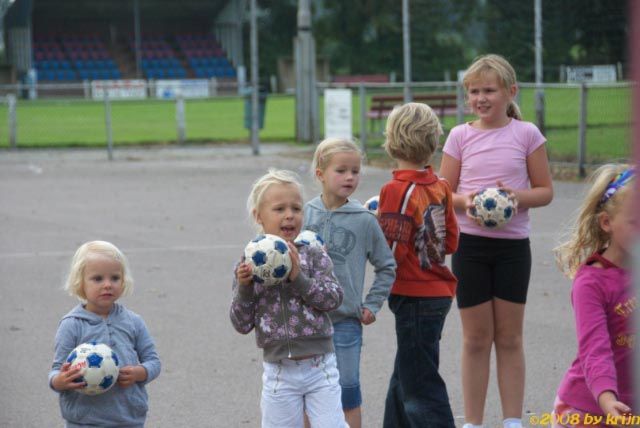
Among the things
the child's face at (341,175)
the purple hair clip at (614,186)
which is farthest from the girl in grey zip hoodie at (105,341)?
the purple hair clip at (614,186)

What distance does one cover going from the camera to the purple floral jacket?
4.26 meters

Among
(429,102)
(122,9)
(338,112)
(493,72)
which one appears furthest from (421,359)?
(122,9)

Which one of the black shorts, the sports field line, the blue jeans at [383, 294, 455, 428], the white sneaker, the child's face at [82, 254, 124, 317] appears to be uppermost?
the child's face at [82, 254, 124, 317]

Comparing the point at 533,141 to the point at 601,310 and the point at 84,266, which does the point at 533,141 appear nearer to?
the point at 601,310

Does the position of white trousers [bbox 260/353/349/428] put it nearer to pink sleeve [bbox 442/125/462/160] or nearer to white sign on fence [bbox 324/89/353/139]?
pink sleeve [bbox 442/125/462/160]

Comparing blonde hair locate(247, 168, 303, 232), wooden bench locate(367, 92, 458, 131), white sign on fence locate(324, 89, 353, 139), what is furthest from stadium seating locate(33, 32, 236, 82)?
blonde hair locate(247, 168, 303, 232)

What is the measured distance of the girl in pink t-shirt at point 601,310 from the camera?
11.1ft

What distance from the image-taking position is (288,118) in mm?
39406

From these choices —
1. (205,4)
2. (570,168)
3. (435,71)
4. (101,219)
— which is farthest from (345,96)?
(205,4)

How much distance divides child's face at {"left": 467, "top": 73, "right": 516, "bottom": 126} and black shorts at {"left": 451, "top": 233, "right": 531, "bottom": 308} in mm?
590

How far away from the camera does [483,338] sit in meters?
5.34

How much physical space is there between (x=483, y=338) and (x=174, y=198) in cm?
1136

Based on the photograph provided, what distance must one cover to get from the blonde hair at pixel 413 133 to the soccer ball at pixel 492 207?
1.16ft

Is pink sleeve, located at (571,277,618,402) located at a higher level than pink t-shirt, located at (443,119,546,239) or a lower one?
lower
